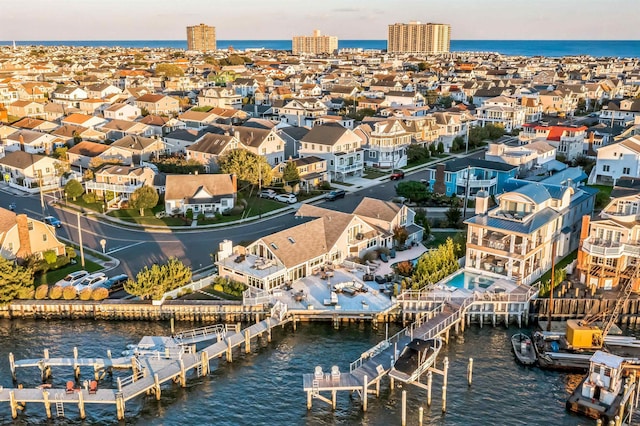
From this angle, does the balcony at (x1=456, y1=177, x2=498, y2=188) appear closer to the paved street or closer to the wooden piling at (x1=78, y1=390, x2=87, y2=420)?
the paved street

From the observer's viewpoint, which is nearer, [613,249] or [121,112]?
[613,249]

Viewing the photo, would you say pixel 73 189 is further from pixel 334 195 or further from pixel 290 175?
pixel 334 195

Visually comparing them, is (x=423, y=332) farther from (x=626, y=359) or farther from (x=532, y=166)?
(x=532, y=166)

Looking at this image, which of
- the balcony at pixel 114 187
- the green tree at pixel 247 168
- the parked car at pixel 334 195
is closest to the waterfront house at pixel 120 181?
the balcony at pixel 114 187

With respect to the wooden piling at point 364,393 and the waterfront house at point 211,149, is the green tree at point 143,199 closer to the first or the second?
the waterfront house at point 211,149

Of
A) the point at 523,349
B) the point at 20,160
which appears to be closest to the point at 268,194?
the point at 20,160

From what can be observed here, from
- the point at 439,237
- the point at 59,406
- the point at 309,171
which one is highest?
the point at 309,171
